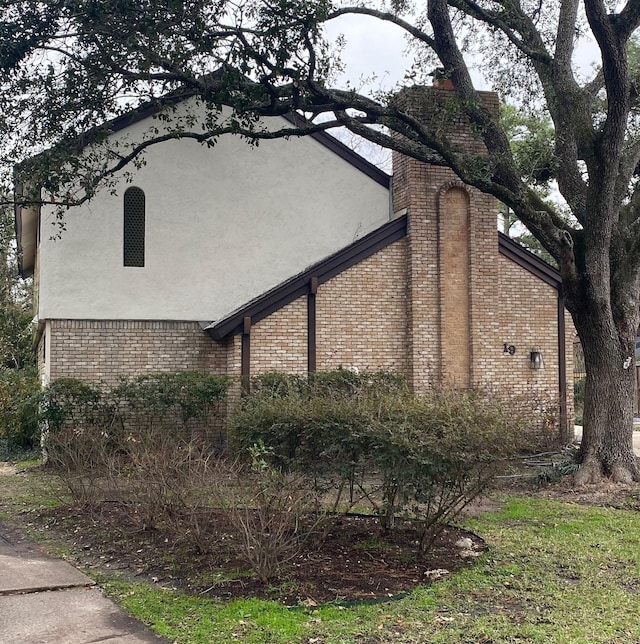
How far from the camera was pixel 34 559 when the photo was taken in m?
7.47

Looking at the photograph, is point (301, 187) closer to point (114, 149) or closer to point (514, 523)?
point (114, 149)

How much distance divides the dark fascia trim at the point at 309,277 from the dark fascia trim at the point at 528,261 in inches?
89.9

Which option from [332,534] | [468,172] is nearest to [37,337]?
[468,172]

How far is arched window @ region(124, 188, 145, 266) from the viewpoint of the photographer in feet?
50.6

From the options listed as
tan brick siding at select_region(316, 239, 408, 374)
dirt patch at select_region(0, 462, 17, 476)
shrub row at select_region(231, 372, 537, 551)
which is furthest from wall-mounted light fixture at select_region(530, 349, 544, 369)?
dirt patch at select_region(0, 462, 17, 476)

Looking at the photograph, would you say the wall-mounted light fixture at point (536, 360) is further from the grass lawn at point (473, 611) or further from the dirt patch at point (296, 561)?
→ the grass lawn at point (473, 611)

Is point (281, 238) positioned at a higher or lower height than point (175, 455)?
higher

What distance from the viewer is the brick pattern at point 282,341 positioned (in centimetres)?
1469

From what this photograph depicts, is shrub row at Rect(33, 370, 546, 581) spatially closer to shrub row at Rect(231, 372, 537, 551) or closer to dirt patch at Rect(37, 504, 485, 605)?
shrub row at Rect(231, 372, 537, 551)

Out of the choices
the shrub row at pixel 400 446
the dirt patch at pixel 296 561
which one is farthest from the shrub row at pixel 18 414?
the shrub row at pixel 400 446

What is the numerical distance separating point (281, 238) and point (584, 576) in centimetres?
1098

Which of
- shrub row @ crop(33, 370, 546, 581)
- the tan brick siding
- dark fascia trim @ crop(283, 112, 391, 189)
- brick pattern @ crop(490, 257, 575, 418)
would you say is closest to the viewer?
shrub row @ crop(33, 370, 546, 581)

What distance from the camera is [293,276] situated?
650 inches

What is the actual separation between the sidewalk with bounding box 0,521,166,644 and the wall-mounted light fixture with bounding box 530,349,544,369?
11.5 metres
